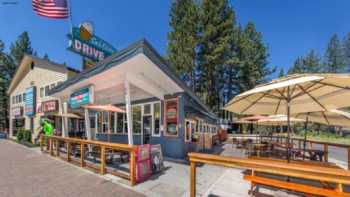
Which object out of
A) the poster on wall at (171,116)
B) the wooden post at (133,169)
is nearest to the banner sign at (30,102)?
the poster on wall at (171,116)

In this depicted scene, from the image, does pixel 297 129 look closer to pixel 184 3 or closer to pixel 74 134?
pixel 184 3

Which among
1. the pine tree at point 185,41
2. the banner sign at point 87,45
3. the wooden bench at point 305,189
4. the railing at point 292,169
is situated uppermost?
the pine tree at point 185,41

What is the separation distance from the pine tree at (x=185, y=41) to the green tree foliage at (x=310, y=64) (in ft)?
106

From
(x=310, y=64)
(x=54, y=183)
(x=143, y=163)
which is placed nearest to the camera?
(x=54, y=183)

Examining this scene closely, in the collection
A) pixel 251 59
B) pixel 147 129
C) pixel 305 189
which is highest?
pixel 251 59

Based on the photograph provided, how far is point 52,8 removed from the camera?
33.1 feet

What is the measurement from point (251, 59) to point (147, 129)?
1079 inches

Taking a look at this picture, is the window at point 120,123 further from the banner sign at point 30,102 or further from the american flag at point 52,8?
the banner sign at point 30,102

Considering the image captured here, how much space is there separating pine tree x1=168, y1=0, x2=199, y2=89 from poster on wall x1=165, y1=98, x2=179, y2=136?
16518mm

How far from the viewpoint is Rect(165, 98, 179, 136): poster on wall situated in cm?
874

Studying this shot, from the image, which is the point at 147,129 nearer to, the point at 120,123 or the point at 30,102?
the point at 120,123

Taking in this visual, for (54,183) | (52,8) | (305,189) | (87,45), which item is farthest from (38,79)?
(305,189)

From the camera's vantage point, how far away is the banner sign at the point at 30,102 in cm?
1773

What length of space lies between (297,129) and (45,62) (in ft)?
130
